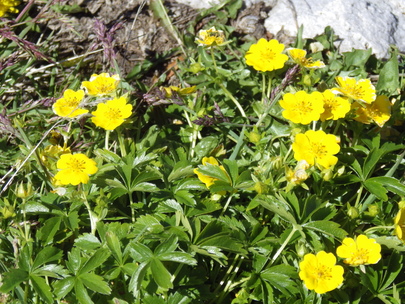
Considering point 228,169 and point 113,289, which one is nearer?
point 113,289

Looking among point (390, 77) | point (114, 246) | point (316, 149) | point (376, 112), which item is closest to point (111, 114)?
point (114, 246)

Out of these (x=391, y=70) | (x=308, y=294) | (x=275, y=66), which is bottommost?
(x=308, y=294)

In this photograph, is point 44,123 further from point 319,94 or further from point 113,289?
point 319,94

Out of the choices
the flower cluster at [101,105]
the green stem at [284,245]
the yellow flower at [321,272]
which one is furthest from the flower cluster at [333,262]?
the flower cluster at [101,105]

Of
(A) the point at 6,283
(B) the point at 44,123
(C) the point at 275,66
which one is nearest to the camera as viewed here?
(A) the point at 6,283

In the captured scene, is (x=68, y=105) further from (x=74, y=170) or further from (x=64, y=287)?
(x=64, y=287)

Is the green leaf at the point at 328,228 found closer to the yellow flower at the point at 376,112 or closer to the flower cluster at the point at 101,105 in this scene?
the yellow flower at the point at 376,112

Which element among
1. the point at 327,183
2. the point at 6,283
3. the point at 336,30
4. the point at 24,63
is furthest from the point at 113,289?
the point at 336,30
